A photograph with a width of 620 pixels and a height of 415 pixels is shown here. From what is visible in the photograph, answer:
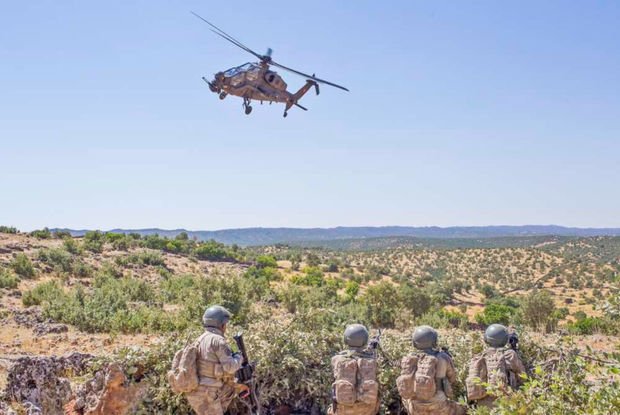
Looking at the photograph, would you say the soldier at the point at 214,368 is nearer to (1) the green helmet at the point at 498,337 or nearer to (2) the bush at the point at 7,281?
(1) the green helmet at the point at 498,337

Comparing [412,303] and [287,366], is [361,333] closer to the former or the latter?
[287,366]

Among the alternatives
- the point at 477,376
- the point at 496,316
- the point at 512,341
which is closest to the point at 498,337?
the point at 512,341

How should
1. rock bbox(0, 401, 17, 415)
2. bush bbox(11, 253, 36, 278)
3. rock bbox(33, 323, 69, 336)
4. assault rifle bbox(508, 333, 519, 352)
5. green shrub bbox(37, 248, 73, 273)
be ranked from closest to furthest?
rock bbox(0, 401, 17, 415), assault rifle bbox(508, 333, 519, 352), rock bbox(33, 323, 69, 336), bush bbox(11, 253, 36, 278), green shrub bbox(37, 248, 73, 273)

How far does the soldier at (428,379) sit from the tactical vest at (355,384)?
0.38 metres

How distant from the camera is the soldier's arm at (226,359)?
20.8ft

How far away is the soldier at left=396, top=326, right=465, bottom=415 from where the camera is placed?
637cm

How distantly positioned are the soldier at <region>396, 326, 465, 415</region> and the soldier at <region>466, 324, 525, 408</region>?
0.27 meters

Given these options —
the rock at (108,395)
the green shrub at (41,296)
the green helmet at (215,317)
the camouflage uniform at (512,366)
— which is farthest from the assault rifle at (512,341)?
the green shrub at (41,296)

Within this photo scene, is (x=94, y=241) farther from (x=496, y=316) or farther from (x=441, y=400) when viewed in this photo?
(x=441, y=400)

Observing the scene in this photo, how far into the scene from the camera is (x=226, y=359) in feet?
20.8

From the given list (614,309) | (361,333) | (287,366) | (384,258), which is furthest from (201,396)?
(384,258)

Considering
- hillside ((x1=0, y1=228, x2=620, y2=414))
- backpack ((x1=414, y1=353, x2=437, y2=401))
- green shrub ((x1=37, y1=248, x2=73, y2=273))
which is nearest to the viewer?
backpack ((x1=414, y1=353, x2=437, y2=401))

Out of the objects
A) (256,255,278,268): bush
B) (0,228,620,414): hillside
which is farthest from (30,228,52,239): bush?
(256,255,278,268): bush

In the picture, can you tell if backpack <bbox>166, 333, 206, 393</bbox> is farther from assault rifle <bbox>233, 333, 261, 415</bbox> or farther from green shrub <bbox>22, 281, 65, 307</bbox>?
green shrub <bbox>22, 281, 65, 307</bbox>
